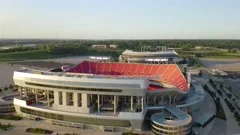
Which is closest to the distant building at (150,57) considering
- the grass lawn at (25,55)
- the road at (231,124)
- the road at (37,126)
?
the road at (231,124)

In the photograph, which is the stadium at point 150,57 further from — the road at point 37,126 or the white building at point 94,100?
the road at point 37,126

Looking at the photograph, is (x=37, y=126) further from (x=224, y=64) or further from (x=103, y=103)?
(x=224, y=64)

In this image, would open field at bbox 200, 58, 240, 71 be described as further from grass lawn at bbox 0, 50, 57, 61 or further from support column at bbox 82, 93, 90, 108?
support column at bbox 82, 93, 90, 108

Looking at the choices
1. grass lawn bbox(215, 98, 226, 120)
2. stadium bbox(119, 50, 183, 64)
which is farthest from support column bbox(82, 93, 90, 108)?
stadium bbox(119, 50, 183, 64)

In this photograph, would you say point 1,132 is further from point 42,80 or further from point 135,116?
point 135,116

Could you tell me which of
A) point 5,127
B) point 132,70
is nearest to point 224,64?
point 132,70
